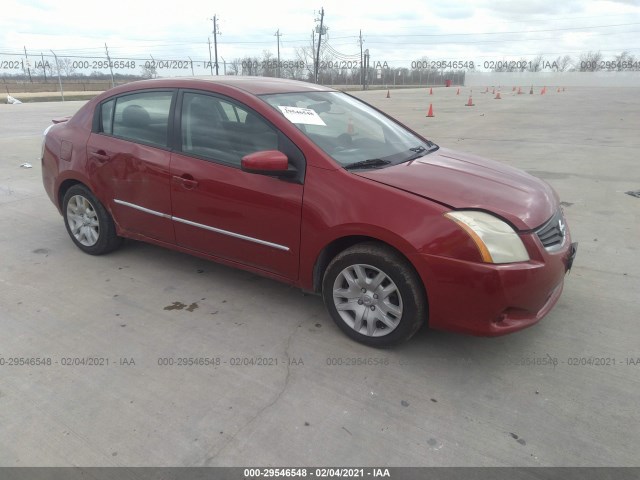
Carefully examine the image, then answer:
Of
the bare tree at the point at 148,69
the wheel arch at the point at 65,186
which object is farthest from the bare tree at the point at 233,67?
the wheel arch at the point at 65,186

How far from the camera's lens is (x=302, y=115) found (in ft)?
11.0

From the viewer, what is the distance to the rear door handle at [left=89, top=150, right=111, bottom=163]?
13.1ft

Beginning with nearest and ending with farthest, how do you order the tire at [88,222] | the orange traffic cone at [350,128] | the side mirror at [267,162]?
the side mirror at [267,162], the orange traffic cone at [350,128], the tire at [88,222]

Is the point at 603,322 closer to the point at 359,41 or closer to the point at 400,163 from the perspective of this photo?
the point at 400,163

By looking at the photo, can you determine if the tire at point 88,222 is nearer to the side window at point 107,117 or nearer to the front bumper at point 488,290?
the side window at point 107,117

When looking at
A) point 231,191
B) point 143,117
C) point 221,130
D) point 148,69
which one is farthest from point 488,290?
point 148,69

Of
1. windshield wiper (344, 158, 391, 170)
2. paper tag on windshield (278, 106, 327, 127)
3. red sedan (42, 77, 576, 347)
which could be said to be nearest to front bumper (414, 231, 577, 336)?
red sedan (42, 77, 576, 347)

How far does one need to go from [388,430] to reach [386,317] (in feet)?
Result: 2.39

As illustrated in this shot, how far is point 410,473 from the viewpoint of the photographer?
2.11m

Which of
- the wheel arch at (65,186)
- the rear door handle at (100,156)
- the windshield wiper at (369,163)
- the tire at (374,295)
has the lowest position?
the tire at (374,295)

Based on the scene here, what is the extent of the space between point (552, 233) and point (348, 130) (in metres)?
1.57

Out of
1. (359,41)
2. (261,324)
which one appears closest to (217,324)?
(261,324)

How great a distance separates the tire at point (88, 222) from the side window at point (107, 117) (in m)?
0.57

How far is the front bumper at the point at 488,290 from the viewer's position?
101 inches
